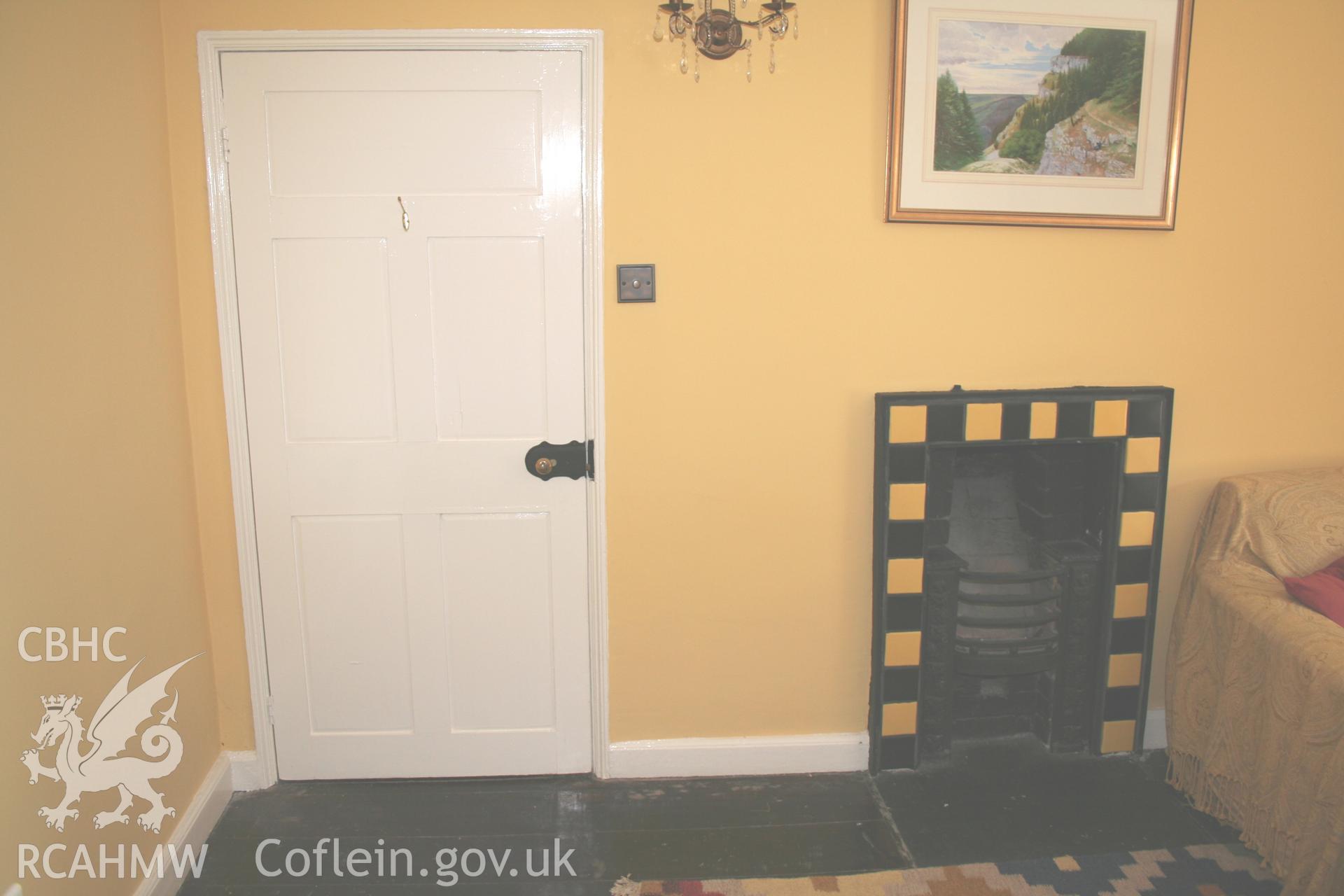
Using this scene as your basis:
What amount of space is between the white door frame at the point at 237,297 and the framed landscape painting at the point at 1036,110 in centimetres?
77

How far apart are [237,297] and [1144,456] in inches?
94.8

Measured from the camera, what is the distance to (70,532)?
1584mm

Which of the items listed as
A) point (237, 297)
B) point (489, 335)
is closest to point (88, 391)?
point (237, 297)

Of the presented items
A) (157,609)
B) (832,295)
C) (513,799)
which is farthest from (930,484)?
(157,609)

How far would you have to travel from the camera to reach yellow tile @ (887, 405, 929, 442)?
2.12m

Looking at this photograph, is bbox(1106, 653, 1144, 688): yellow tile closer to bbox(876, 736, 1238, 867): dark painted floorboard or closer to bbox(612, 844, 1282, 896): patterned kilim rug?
bbox(876, 736, 1238, 867): dark painted floorboard

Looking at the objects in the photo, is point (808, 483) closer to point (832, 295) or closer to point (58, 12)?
point (832, 295)

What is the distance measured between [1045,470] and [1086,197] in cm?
74

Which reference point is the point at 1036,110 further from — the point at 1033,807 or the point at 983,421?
the point at 1033,807

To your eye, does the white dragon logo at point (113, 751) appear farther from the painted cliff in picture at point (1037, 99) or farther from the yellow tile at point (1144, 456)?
the yellow tile at point (1144, 456)

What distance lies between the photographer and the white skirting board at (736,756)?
232cm

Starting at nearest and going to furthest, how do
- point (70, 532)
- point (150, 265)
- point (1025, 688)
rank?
point (70, 532) → point (150, 265) → point (1025, 688)

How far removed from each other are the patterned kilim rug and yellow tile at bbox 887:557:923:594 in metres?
0.68

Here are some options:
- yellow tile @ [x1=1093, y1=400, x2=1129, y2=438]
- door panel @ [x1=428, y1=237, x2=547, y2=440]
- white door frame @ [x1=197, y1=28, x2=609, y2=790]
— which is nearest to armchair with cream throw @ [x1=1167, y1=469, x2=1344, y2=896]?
yellow tile @ [x1=1093, y1=400, x2=1129, y2=438]
